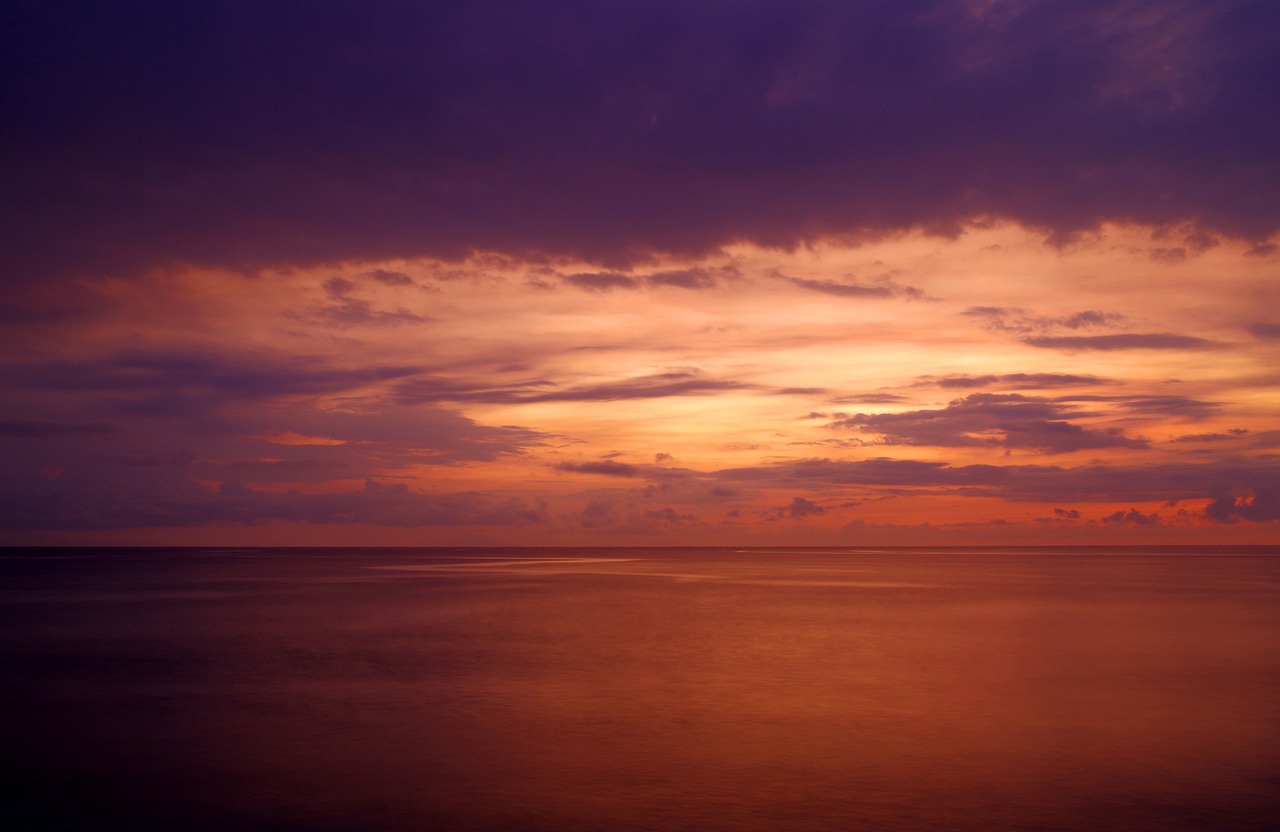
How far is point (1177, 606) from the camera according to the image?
1937 inches

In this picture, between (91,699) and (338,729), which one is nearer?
(338,729)

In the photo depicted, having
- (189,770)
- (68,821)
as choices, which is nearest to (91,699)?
(189,770)

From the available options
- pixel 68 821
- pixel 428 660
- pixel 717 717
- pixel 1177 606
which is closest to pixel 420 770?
pixel 68 821

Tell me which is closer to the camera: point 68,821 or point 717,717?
point 68,821

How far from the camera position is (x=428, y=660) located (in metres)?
28.7

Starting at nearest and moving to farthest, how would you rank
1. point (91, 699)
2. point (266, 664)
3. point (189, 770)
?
point (189, 770)
point (91, 699)
point (266, 664)

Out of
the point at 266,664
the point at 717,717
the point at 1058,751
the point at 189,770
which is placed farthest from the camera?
the point at 266,664

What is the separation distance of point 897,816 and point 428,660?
18096 mm

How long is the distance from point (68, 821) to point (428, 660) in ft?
52.6

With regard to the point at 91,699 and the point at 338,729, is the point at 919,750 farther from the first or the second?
the point at 91,699

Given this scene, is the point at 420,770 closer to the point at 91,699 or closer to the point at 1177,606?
the point at 91,699

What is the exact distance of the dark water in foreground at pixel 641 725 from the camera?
44.2 ft

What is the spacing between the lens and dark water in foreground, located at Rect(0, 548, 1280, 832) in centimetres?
1348

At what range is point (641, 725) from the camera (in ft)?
63.0
